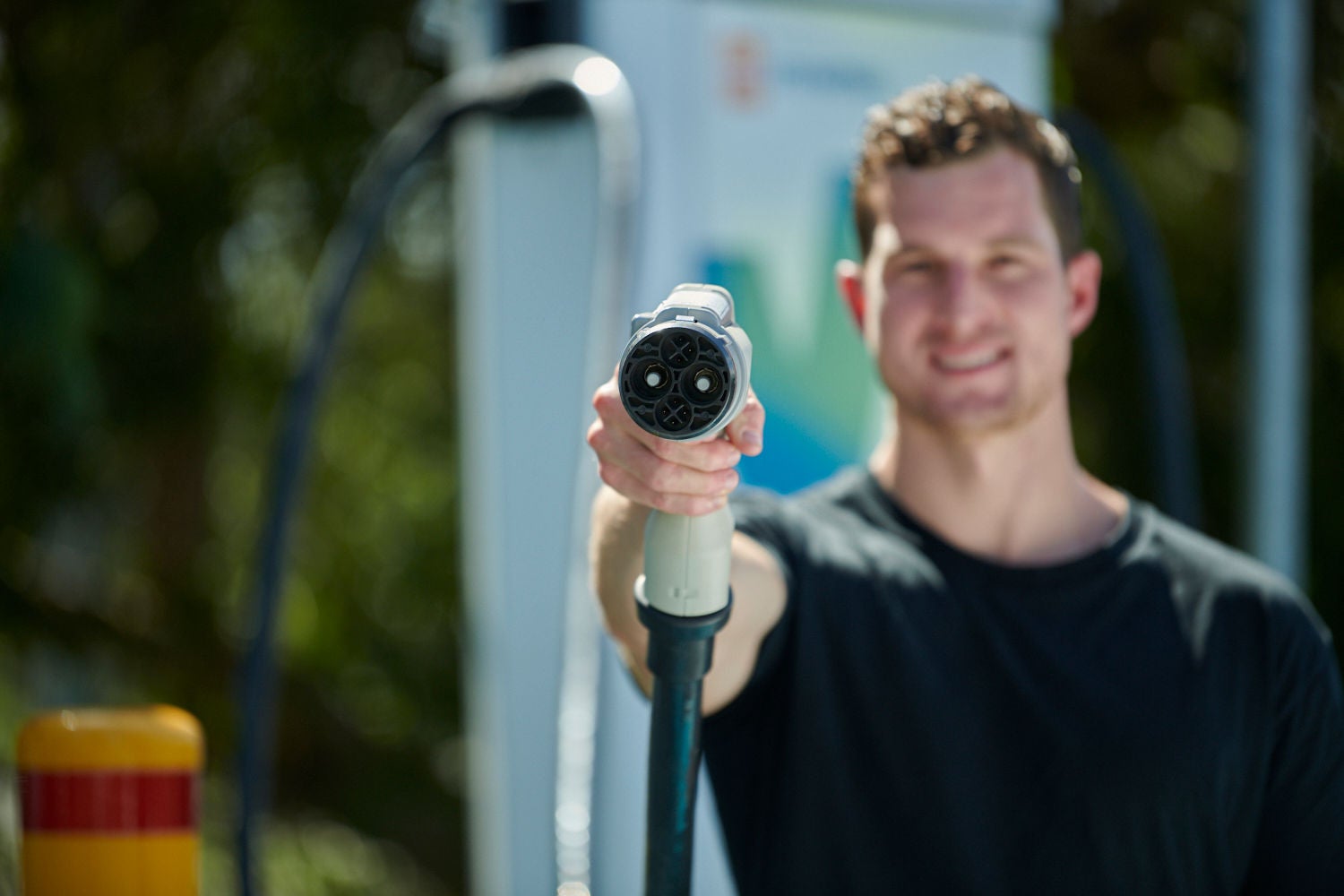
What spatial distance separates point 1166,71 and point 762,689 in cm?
527

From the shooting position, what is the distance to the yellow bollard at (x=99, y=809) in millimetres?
1593

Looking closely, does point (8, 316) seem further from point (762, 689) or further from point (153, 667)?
point (762, 689)

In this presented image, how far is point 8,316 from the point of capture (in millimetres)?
5168

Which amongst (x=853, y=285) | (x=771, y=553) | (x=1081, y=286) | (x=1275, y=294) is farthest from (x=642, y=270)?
(x=1275, y=294)

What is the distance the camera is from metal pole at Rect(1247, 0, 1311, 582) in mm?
4586

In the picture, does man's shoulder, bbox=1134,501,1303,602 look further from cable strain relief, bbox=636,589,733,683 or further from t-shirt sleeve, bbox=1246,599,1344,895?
cable strain relief, bbox=636,589,733,683

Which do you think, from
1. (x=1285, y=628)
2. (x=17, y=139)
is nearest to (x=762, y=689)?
(x=1285, y=628)

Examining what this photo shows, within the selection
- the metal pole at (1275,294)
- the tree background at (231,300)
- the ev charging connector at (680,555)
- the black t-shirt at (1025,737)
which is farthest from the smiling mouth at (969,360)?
the tree background at (231,300)

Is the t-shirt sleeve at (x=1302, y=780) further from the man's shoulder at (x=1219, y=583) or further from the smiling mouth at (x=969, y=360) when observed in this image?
the smiling mouth at (x=969, y=360)

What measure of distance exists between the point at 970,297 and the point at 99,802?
44.0 inches

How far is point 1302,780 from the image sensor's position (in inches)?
73.2

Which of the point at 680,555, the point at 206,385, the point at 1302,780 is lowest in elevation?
the point at 206,385

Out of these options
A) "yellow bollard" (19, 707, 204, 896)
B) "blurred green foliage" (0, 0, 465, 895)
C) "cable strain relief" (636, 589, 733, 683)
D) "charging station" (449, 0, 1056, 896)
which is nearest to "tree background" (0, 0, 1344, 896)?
"blurred green foliage" (0, 0, 465, 895)

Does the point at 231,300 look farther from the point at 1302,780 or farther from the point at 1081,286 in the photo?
the point at 1302,780
